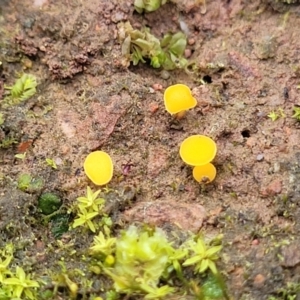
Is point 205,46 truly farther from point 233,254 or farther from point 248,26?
point 233,254

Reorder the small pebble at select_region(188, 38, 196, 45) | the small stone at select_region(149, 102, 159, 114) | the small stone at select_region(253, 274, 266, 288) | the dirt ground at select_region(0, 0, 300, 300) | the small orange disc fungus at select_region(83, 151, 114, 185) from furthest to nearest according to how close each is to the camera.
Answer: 1. the small pebble at select_region(188, 38, 196, 45)
2. the small stone at select_region(149, 102, 159, 114)
3. the small orange disc fungus at select_region(83, 151, 114, 185)
4. the dirt ground at select_region(0, 0, 300, 300)
5. the small stone at select_region(253, 274, 266, 288)

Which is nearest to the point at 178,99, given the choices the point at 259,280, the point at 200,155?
the point at 200,155

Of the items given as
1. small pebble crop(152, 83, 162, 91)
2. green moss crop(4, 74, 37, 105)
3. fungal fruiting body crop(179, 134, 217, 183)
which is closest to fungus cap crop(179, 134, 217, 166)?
fungal fruiting body crop(179, 134, 217, 183)

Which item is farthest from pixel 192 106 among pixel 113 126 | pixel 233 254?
pixel 233 254

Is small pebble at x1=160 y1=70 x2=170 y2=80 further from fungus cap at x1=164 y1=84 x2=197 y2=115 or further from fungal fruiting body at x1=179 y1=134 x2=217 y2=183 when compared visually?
fungal fruiting body at x1=179 y1=134 x2=217 y2=183

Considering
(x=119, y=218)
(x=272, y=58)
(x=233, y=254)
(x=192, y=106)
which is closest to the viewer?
(x=233, y=254)
